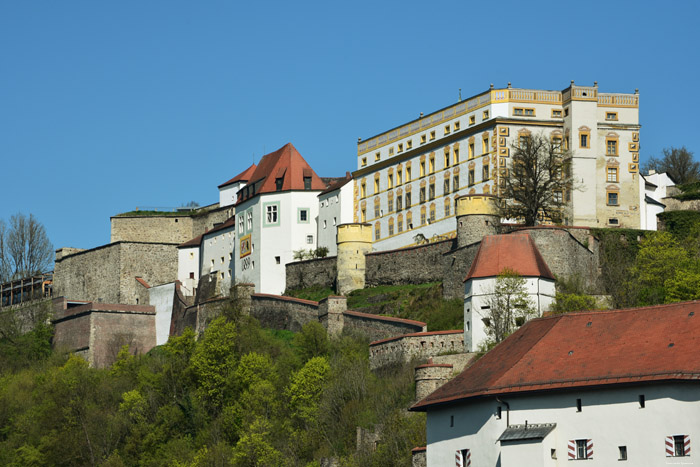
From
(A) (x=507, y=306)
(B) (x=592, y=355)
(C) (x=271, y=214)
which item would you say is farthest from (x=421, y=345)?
(C) (x=271, y=214)

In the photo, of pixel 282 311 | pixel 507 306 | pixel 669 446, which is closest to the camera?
pixel 669 446

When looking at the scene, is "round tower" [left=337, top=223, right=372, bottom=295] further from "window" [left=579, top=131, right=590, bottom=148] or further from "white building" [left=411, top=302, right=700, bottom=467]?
"white building" [left=411, top=302, right=700, bottom=467]

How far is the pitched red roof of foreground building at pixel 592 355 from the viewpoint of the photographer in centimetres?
4350

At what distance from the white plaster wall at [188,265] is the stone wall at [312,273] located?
11362mm

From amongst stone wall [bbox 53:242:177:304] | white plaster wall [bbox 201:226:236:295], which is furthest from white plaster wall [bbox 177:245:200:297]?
white plaster wall [bbox 201:226:236:295]

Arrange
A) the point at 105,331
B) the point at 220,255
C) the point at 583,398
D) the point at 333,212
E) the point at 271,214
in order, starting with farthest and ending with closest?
1. the point at 220,255
2. the point at 271,214
3. the point at 105,331
4. the point at 333,212
5. the point at 583,398

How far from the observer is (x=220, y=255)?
311 ft

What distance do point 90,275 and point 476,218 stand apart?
35.4 meters

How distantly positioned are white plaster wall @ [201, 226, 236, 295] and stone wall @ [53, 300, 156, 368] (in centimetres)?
504

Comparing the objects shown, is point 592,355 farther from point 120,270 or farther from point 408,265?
point 120,270

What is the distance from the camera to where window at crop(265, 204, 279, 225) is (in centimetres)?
9006

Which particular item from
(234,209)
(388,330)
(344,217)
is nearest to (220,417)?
(388,330)

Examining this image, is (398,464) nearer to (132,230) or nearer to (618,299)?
(618,299)

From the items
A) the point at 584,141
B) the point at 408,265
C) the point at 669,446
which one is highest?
the point at 584,141
